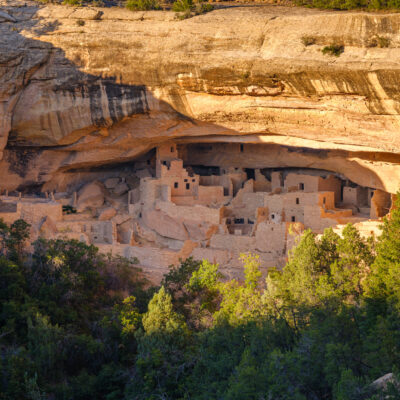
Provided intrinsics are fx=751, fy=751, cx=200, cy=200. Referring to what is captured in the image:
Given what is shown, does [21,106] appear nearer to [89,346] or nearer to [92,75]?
[92,75]

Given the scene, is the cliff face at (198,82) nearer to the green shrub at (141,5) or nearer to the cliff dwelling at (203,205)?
→ the green shrub at (141,5)

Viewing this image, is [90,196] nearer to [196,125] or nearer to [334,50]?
[196,125]

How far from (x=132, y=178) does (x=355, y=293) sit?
11.7 metres

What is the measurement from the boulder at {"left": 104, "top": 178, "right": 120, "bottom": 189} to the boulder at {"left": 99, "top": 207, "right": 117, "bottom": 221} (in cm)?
204

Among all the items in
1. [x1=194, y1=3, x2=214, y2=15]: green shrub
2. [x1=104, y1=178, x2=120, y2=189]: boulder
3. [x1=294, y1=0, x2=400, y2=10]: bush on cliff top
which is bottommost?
[x1=104, y1=178, x2=120, y2=189]: boulder

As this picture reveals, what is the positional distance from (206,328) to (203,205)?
20.4 ft

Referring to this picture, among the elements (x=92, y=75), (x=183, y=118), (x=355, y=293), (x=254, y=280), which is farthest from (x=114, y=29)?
(x=355, y=293)

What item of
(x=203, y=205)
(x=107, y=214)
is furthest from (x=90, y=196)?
(x=203, y=205)

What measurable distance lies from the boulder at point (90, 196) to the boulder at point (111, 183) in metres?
0.30

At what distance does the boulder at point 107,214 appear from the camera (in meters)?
22.4

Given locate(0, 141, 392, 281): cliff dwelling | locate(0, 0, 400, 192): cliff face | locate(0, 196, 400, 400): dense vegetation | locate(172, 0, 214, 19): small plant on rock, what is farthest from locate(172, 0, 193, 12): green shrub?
locate(0, 196, 400, 400): dense vegetation

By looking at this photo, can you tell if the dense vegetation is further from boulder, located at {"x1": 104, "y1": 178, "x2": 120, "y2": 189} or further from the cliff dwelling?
boulder, located at {"x1": 104, "y1": 178, "x2": 120, "y2": 189}

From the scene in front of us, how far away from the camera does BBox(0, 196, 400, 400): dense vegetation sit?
11961 mm

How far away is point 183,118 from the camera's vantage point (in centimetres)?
2103
